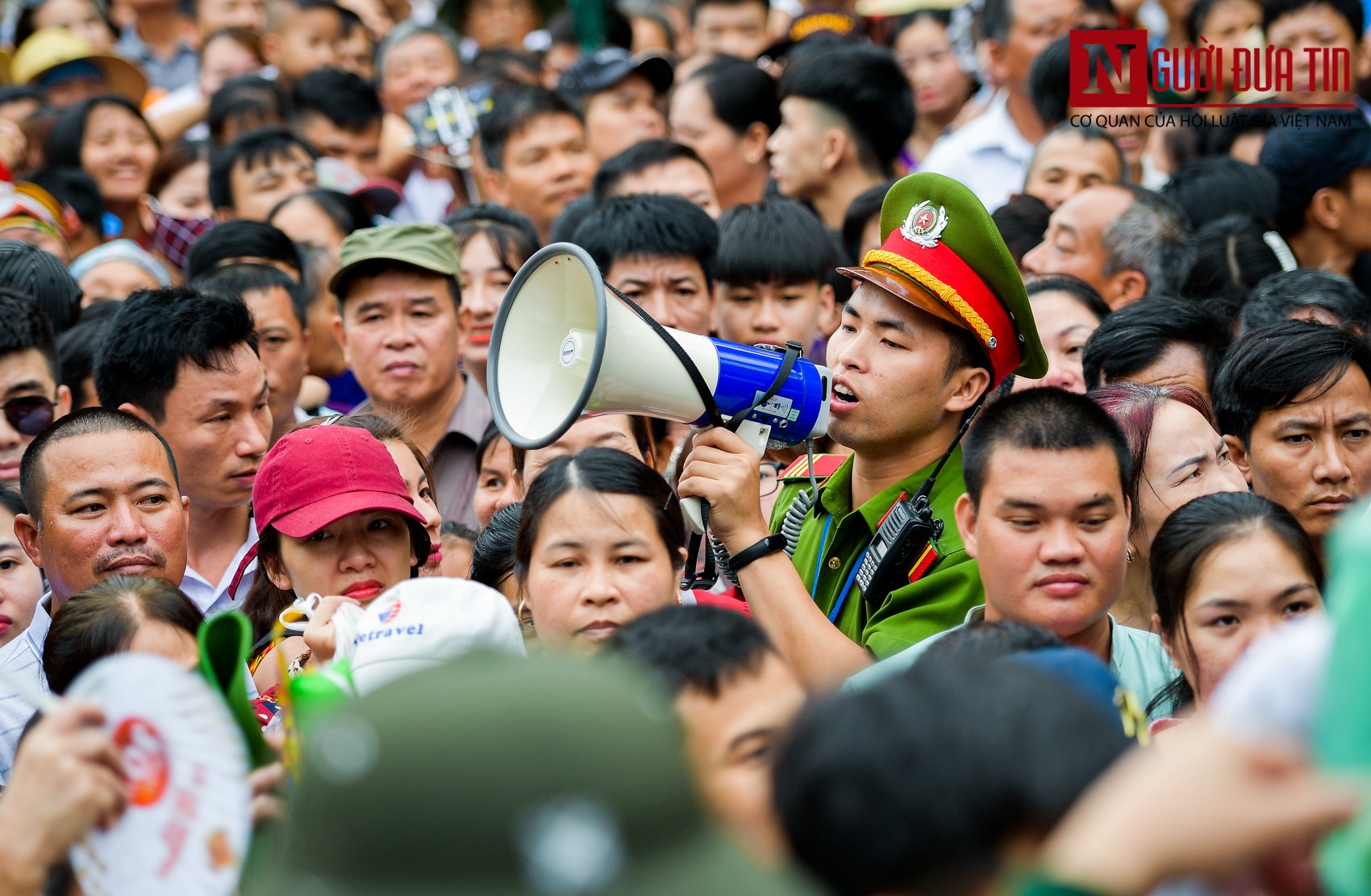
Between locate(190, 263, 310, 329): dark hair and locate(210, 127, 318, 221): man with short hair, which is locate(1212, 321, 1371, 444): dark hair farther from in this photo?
locate(210, 127, 318, 221): man with short hair

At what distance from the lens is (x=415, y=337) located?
5.41 metres

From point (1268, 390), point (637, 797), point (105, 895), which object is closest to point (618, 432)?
point (1268, 390)

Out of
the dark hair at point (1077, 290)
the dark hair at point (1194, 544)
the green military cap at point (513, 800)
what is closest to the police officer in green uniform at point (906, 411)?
the dark hair at point (1194, 544)

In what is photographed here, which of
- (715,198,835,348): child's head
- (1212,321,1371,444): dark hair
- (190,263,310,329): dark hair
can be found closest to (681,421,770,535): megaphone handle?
(1212,321,1371,444): dark hair

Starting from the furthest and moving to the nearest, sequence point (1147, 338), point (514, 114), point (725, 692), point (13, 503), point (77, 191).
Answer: point (77, 191), point (514, 114), point (1147, 338), point (13, 503), point (725, 692)

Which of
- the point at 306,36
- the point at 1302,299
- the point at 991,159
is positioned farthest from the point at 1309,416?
the point at 306,36

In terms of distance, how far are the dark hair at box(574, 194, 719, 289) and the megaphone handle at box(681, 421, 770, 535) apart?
173cm

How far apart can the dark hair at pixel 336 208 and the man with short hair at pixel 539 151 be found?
0.67m

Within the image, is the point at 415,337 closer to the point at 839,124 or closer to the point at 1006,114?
the point at 839,124

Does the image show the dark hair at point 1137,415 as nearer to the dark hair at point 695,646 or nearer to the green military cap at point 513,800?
the dark hair at point 695,646

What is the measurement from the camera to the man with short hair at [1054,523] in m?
3.26

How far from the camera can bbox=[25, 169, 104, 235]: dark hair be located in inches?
288

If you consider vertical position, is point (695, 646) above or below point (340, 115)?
below

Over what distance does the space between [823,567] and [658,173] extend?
281 cm
